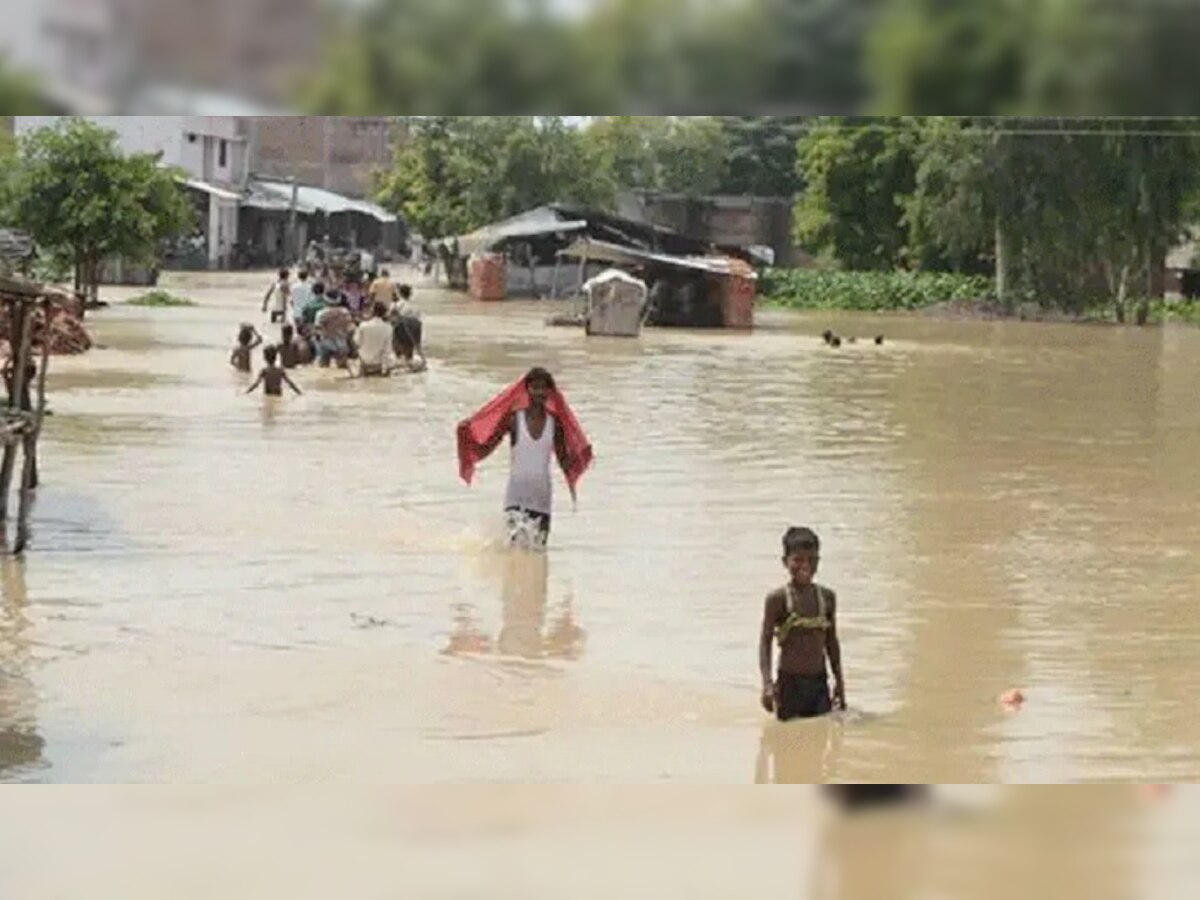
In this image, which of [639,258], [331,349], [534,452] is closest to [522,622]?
[534,452]

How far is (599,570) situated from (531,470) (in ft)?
2.16

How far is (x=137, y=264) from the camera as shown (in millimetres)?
15211

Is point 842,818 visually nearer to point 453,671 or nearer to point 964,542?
point 453,671

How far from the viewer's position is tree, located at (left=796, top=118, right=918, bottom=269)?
12.0m

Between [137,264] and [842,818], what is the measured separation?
35.4 feet

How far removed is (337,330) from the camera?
51.1ft

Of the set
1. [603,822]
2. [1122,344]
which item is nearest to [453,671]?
[603,822]

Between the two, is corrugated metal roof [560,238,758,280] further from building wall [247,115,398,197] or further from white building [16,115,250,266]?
building wall [247,115,398,197]

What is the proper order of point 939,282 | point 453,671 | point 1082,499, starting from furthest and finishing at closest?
point 939,282 → point 1082,499 → point 453,671

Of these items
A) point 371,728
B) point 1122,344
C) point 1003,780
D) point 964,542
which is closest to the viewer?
point 1003,780

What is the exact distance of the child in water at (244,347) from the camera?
51.2 feet

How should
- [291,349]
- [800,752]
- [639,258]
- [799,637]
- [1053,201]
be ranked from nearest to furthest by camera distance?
1. [799,637]
2. [800,752]
3. [639,258]
4. [1053,201]
5. [291,349]

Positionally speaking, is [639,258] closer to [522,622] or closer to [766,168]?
[766,168]

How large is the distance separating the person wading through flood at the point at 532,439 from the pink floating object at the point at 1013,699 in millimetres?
2459
